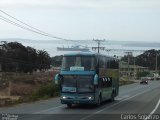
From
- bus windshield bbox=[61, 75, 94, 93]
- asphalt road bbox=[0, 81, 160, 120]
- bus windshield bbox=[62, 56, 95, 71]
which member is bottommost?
asphalt road bbox=[0, 81, 160, 120]

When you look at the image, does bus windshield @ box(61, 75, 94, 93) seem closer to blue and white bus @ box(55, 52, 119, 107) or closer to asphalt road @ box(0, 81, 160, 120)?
A: blue and white bus @ box(55, 52, 119, 107)

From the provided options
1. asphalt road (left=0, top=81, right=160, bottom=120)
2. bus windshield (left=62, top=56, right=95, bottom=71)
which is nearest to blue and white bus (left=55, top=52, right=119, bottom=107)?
bus windshield (left=62, top=56, right=95, bottom=71)

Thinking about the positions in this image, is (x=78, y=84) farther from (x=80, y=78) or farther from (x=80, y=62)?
(x=80, y=62)

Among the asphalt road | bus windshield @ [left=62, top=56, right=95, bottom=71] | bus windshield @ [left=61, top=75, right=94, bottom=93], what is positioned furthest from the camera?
bus windshield @ [left=62, top=56, right=95, bottom=71]

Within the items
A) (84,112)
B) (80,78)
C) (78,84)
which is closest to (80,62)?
(80,78)

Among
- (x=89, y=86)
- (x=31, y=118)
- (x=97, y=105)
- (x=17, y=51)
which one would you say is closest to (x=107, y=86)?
(x=97, y=105)

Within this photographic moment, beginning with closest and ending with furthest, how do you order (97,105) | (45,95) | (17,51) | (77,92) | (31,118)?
(31,118) → (77,92) → (97,105) → (45,95) → (17,51)

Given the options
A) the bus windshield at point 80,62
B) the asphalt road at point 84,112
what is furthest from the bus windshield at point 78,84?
the asphalt road at point 84,112

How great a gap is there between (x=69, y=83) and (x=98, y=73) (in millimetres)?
1902

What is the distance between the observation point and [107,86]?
109 feet

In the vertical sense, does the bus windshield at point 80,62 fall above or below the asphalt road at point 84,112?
above

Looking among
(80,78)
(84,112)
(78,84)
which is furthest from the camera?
(80,78)

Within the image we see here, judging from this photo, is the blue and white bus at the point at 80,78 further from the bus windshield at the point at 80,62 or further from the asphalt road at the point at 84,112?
the asphalt road at the point at 84,112

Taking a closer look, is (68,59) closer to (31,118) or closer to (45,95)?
(31,118)
